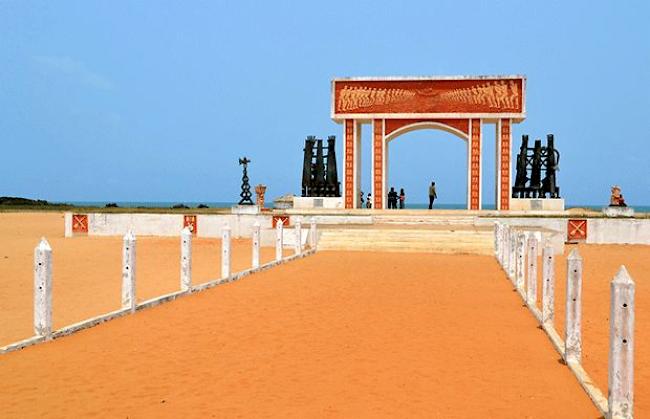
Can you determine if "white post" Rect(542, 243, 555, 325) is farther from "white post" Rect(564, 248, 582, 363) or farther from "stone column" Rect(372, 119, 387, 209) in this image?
"stone column" Rect(372, 119, 387, 209)

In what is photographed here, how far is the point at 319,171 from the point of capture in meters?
35.2

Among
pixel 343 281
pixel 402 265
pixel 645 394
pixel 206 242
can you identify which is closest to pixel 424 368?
pixel 645 394

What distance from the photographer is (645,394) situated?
596cm

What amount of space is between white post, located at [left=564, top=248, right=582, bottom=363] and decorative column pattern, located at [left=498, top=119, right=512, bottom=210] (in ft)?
92.6

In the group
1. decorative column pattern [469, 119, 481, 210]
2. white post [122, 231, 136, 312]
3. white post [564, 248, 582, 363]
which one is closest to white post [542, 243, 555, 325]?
white post [564, 248, 582, 363]

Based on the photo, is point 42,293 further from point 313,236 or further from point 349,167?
point 349,167

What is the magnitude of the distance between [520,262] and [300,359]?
691 centimetres

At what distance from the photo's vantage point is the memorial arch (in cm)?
3400

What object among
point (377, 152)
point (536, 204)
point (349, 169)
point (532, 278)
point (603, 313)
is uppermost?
point (377, 152)

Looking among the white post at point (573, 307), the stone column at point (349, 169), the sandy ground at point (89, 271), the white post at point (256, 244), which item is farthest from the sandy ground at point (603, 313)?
the stone column at point (349, 169)

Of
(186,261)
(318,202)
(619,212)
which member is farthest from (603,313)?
(318,202)

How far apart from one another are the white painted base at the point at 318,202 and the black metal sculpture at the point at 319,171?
35 cm

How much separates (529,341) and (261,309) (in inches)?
154

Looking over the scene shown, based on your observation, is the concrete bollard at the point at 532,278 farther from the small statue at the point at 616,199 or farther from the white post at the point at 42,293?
the small statue at the point at 616,199
